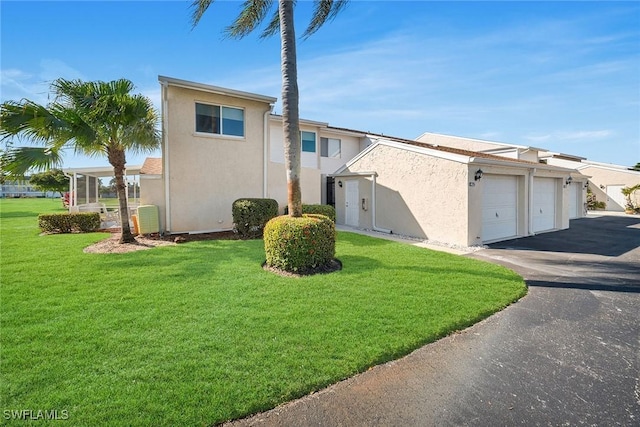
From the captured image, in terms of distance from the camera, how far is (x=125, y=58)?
10.7m

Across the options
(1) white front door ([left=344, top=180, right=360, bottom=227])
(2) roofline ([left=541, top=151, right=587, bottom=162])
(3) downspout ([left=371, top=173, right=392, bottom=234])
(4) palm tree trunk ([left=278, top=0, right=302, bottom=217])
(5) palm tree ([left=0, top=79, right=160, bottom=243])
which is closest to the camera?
(4) palm tree trunk ([left=278, top=0, right=302, bottom=217])

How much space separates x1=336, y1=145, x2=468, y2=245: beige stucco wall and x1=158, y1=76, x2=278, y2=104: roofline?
5.59m

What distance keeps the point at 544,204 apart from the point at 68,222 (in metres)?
22.0

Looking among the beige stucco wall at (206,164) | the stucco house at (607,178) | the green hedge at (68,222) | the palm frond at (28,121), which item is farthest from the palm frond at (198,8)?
the stucco house at (607,178)

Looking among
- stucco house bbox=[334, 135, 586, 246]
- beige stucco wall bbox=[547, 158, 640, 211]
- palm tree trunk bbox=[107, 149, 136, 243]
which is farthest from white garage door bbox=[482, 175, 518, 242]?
beige stucco wall bbox=[547, 158, 640, 211]

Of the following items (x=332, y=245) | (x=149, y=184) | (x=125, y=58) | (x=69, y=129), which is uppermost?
(x=125, y=58)

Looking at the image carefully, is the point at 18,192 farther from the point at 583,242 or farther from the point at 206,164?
the point at 583,242

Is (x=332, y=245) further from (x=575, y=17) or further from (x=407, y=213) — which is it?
(x=575, y=17)

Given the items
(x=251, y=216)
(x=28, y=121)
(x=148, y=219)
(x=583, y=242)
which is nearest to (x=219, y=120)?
(x=251, y=216)

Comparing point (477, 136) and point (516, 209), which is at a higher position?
point (477, 136)

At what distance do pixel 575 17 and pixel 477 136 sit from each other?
19081 millimetres

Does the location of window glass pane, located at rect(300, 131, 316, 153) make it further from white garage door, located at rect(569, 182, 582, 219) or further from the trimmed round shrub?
white garage door, located at rect(569, 182, 582, 219)

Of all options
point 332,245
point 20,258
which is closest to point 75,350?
point 332,245

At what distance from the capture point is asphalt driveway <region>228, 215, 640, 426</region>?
9.32ft
